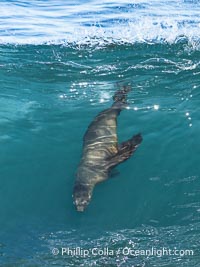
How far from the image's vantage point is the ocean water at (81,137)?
6.60 meters

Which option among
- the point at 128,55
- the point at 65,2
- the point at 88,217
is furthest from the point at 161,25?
the point at 88,217

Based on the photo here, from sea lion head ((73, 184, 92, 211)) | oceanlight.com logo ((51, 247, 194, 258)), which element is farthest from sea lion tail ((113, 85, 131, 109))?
oceanlight.com logo ((51, 247, 194, 258))

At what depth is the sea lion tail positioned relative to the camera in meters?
9.34

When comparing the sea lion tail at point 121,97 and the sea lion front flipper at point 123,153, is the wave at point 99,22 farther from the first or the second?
the sea lion front flipper at point 123,153

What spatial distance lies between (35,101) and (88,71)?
1.53 meters

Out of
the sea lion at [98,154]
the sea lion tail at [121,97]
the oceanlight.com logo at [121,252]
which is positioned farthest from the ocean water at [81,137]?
the sea lion at [98,154]

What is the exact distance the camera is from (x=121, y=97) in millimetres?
9688

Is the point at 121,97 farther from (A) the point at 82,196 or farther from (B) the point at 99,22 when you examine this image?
(B) the point at 99,22

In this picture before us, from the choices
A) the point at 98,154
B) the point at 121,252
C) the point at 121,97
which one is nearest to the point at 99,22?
the point at 121,97

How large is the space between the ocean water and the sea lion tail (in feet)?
0.39

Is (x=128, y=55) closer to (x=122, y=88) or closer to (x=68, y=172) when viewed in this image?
(x=122, y=88)

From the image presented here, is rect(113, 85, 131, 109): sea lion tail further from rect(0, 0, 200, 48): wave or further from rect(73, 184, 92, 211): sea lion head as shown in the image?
rect(73, 184, 92, 211): sea lion head

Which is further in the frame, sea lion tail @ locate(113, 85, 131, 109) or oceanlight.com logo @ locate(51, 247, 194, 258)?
sea lion tail @ locate(113, 85, 131, 109)

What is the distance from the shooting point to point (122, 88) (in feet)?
33.0
